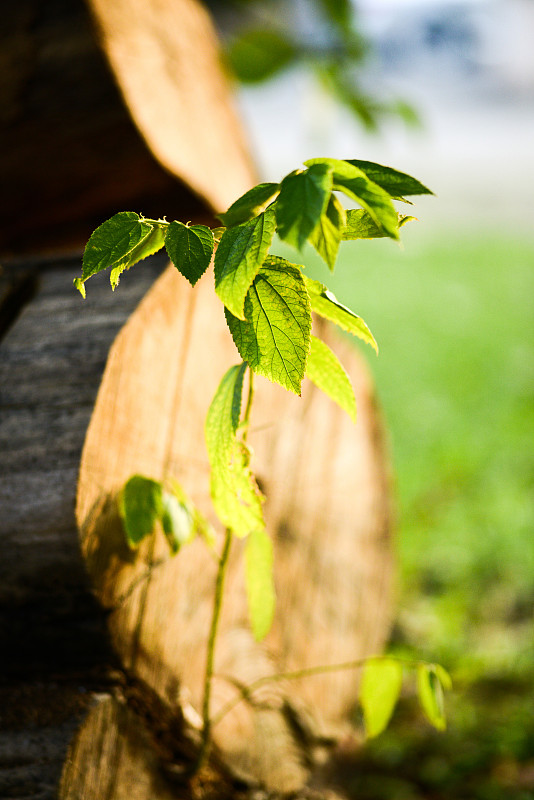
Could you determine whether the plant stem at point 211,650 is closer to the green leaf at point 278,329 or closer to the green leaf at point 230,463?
the green leaf at point 230,463

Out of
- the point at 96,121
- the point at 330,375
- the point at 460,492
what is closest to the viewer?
the point at 330,375

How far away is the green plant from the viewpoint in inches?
20.6

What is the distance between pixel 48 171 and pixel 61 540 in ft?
2.49

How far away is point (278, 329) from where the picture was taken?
59 centimetres

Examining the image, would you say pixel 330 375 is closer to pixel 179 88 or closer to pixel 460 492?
pixel 179 88

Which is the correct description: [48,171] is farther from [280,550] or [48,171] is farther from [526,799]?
[526,799]

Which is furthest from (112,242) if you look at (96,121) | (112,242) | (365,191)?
(96,121)

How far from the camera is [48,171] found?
1179 mm

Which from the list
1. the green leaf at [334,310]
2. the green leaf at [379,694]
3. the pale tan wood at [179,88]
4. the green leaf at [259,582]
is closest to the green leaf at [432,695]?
the green leaf at [379,694]

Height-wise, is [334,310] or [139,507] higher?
[334,310]

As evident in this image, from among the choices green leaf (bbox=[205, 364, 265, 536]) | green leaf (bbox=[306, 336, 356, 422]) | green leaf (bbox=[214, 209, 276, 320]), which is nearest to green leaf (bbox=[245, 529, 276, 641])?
green leaf (bbox=[205, 364, 265, 536])

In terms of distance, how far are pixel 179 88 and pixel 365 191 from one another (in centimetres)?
87

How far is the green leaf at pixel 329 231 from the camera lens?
0.53 meters

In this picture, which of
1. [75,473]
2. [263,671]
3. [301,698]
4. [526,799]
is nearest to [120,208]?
[75,473]
